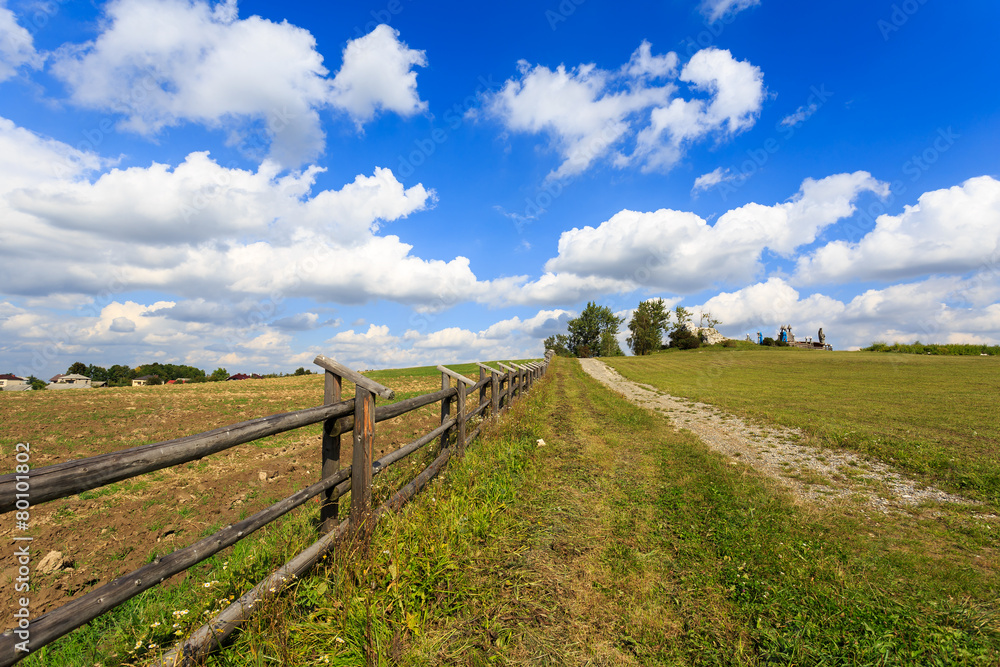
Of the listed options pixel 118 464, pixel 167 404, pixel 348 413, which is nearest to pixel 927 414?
pixel 348 413

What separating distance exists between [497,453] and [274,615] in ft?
14.7

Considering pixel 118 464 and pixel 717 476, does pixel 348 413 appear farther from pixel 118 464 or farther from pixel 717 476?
pixel 717 476

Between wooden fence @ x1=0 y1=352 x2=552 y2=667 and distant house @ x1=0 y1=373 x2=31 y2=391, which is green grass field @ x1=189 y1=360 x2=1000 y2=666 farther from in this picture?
A: distant house @ x1=0 y1=373 x2=31 y2=391

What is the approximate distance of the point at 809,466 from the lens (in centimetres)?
732

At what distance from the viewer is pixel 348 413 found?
12.5ft

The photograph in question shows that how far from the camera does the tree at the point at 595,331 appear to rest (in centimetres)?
7938

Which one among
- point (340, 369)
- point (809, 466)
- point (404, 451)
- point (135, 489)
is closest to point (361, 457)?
point (340, 369)

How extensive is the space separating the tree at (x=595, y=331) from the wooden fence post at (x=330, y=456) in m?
76.4

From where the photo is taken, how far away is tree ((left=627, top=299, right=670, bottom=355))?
73.2m

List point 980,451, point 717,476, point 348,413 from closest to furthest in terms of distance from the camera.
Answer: point 348,413, point 717,476, point 980,451

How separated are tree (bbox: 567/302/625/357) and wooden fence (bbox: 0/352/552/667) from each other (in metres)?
76.3

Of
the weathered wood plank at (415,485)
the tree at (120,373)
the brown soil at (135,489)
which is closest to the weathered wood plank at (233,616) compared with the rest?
the weathered wood plank at (415,485)

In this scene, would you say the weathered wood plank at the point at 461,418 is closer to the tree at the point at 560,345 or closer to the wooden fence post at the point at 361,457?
the wooden fence post at the point at 361,457

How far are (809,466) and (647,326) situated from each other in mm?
69611
